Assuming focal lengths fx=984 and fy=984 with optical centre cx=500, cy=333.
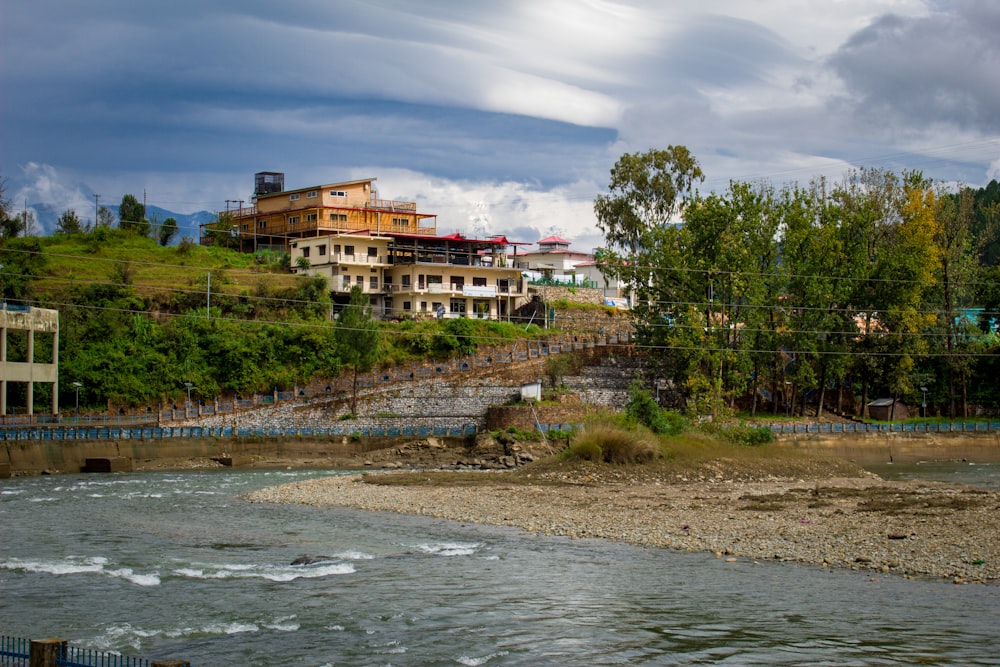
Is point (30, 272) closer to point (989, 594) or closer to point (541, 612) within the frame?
point (541, 612)

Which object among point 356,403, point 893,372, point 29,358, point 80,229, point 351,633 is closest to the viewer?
point 351,633

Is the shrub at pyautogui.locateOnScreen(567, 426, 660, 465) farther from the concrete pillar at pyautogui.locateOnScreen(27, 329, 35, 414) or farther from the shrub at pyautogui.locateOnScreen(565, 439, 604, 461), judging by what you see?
the concrete pillar at pyautogui.locateOnScreen(27, 329, 35, 414)

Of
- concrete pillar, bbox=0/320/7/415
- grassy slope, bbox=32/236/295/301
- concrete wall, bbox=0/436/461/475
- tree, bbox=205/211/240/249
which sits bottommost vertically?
concrete wall, bbox=0/436/461/475

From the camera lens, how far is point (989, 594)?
1873cm

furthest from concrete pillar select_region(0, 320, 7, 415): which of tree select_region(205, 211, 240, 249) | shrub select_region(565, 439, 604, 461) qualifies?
tree select_region(205, 211, 240, 249)

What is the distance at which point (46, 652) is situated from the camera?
1122cm

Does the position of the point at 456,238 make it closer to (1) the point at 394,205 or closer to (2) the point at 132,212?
(1) the point at 394,205

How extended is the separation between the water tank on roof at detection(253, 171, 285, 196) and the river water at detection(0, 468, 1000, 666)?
2416 inches

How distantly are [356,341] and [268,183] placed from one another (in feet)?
117

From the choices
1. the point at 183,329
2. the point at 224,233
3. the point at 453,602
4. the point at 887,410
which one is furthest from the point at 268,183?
the point at 453,602

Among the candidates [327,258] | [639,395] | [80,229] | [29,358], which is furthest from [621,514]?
[80,229]

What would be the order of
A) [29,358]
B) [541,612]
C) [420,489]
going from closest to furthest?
[541,612] < [420,489] < [29,358]

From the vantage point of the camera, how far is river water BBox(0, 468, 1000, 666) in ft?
51.1

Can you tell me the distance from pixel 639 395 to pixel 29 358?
31.8 metres
